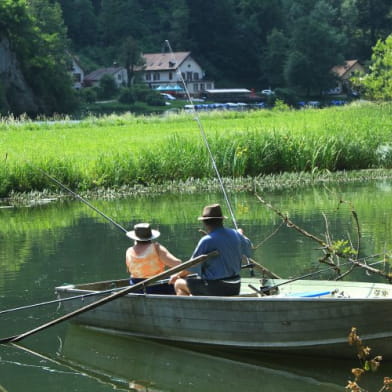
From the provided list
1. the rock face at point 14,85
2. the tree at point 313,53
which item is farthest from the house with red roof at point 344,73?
the rock face at point 14,85

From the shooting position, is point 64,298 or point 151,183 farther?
point 151,183

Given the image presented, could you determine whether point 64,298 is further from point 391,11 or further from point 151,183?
point 391,11

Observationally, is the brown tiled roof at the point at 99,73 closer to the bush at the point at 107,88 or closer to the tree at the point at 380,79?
the bush at the point at 107,88

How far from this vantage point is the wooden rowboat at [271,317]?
30.8 ft

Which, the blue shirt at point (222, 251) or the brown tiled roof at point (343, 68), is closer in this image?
the blue shirt at point (222, 251)

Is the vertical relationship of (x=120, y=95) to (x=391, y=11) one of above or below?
below

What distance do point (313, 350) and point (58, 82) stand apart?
80041 millimetres

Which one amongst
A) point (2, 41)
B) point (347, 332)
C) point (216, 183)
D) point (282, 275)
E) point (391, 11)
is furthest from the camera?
point (391, 11)

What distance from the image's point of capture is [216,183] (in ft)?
82.7

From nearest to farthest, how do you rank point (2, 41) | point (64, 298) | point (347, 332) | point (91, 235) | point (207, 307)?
point (347, 332) → point (207, 307) → point (64, 298) → point (91, 235) → point (2, 41)

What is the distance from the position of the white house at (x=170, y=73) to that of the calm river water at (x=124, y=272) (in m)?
101

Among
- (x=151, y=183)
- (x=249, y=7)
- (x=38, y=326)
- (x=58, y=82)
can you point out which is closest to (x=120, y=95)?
(x=58, y=82)

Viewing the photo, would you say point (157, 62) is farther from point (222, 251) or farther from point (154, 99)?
point (222, 251)

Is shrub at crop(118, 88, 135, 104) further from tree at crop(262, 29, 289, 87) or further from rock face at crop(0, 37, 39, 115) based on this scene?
tree at crop(262, 29, 289, 87)
